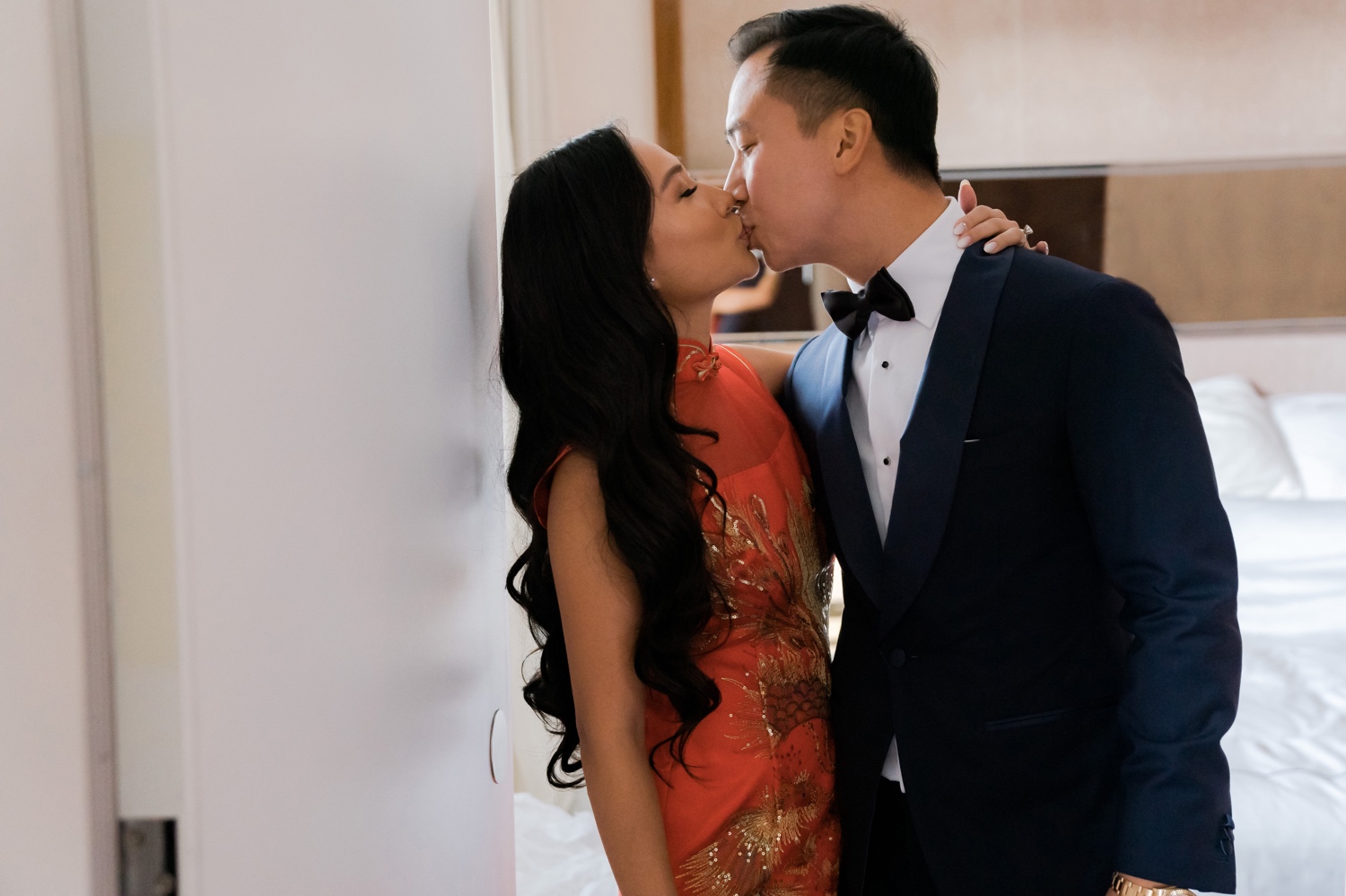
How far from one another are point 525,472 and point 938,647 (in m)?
0.53

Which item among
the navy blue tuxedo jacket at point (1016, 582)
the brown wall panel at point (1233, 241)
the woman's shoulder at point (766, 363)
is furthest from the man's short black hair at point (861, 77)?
the brown wall panel at point (1233, 241)

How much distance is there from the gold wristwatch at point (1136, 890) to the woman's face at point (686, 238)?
817 millimetres

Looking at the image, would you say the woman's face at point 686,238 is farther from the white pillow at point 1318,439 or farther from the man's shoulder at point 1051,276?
the white pillow at point 1318,439

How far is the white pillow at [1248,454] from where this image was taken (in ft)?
10.3

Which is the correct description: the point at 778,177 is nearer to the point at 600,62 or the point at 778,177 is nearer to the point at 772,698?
the point at 772,698

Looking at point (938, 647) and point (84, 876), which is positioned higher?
point (84, 876)

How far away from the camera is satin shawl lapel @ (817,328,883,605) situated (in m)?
1.17

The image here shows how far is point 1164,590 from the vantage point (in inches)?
39.9

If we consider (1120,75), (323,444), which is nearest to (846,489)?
(323,444)

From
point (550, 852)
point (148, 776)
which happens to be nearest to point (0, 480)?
point (148, 776)

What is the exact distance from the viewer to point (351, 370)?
714mm

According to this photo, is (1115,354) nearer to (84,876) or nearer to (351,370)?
(351,370)

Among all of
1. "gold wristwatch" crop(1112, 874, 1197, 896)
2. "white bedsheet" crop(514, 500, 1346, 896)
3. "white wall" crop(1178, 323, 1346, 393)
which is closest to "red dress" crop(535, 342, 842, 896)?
"gold wristwatch" crop(1112, 874, 1197, 896)

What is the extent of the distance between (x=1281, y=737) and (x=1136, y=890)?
1326mm
